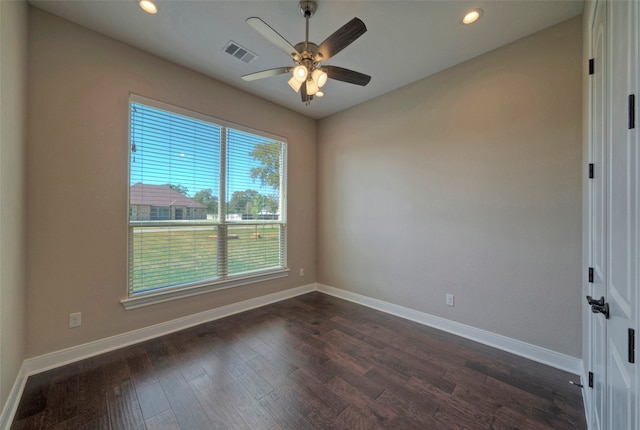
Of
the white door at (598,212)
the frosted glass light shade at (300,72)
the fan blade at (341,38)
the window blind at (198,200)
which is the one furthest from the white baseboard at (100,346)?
the white door at (598,212)

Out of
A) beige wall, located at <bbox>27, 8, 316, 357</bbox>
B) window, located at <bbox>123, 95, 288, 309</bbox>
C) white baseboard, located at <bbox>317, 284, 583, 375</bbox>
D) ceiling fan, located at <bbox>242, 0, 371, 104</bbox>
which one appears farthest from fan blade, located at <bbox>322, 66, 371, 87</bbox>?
white baseboard, located at <bbox>317, 284, 583, 375</bbox>

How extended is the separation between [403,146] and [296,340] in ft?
9.01

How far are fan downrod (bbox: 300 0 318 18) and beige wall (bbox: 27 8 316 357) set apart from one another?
1.76 metres

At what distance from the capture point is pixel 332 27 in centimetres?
220

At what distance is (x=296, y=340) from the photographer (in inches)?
102

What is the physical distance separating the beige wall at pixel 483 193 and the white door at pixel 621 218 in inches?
50.4

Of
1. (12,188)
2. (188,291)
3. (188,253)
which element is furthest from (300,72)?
(188,291)

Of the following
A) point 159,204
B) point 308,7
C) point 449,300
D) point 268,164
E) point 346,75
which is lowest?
point 449,300

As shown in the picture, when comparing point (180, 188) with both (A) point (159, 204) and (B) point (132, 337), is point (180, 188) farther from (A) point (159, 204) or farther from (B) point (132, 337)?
(B) point (132, 337)

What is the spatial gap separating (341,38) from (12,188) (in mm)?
2549

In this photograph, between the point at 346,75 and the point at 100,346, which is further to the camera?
the point at 100,346

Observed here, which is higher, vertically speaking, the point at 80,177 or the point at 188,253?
the point at 80,177

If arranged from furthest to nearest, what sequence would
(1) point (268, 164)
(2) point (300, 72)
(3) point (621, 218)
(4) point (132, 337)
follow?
(1) point (268, 164) → (4) point (132, 337) → (2) point (300, 72) → (3) point (621, 218)

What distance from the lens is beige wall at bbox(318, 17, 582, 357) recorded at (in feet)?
7.02
